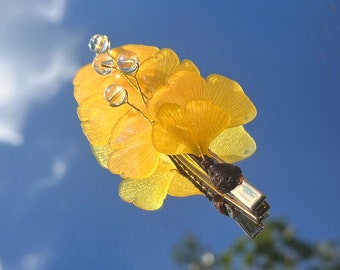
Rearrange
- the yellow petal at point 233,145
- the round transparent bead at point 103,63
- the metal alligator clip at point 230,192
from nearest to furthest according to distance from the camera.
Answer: the metal alligator clip at point 230,192
the round transparent bead at point 103,63
the yellow petal at point 233,145

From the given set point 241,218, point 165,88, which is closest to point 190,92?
point 165,88

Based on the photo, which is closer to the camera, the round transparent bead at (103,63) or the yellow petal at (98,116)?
the round transparent bead at (103,63)

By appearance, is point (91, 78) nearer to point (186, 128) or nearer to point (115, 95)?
point (115, 95)

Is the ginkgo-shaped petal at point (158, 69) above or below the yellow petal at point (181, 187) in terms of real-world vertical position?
above

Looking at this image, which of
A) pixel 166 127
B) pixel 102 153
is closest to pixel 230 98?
pixel 166 127

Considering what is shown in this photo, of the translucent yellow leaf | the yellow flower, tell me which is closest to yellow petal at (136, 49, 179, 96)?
the yellow flower

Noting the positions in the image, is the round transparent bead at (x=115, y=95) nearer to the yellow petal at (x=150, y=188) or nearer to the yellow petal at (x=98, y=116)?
the yellow petal at (x=98, y=116)

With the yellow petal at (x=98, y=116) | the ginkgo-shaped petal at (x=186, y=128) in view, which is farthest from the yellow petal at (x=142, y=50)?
the ginkgo-shaped petal at (x=186, y=128)

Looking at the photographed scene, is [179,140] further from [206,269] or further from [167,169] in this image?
[206,269]
